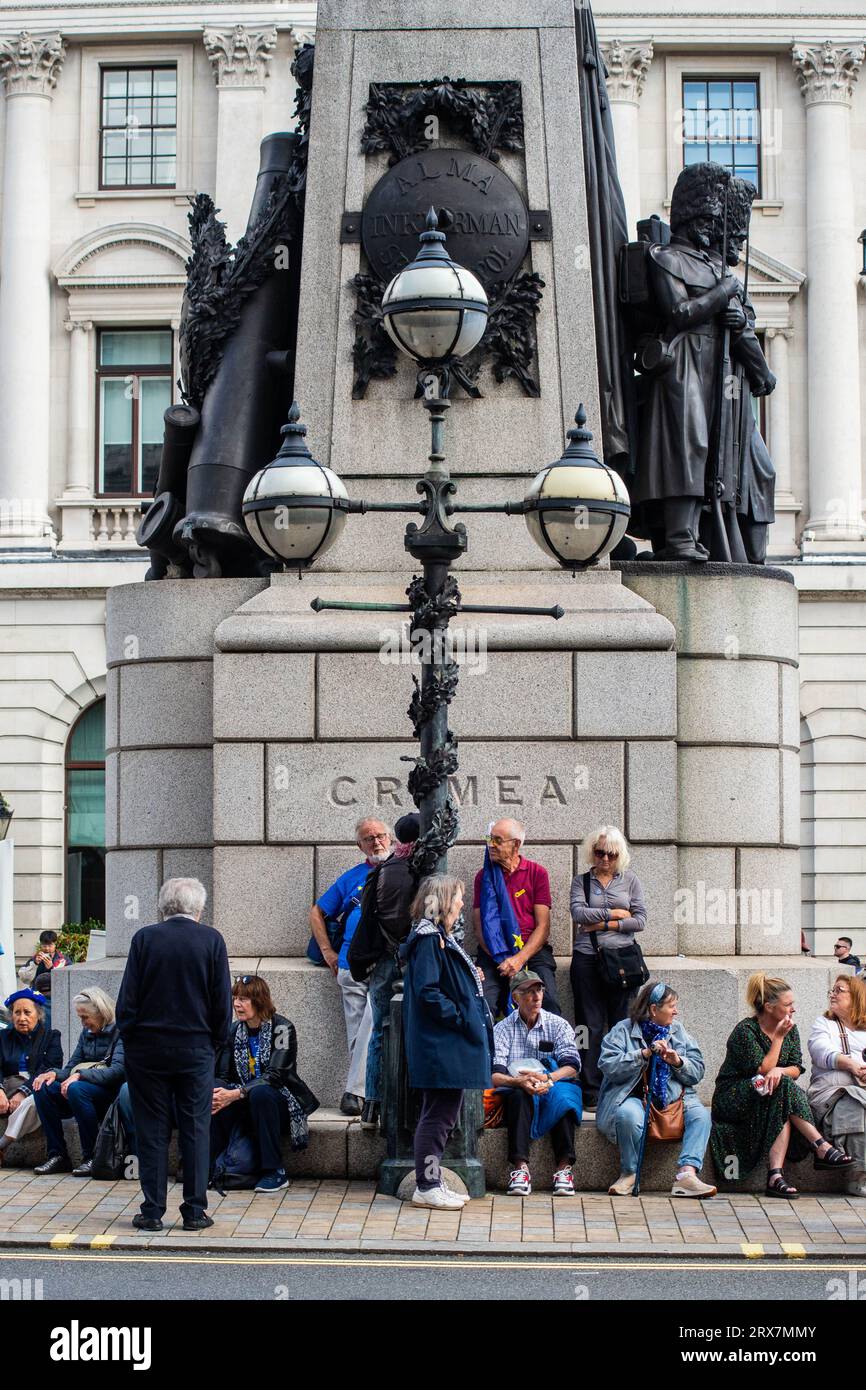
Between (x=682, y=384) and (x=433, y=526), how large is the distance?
390 cm

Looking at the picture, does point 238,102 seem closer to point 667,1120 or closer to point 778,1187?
point 667,1120

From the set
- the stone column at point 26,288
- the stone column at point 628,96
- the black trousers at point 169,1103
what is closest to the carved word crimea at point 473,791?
the black trousers at point 169,1103

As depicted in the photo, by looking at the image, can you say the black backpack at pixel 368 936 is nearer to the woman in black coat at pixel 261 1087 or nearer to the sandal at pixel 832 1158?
the woman in black coat at pixel 261 1087

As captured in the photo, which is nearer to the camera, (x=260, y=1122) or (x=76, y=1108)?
(x=260, y=1122)

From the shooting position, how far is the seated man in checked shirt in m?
13.1

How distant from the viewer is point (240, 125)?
150 feet

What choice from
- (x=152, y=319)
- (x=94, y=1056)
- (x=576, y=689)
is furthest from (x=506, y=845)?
(x=152, y=319)

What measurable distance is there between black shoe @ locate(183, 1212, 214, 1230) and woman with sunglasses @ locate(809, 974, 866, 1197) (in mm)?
3699

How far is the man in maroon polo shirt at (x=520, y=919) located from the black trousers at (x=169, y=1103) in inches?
91.4

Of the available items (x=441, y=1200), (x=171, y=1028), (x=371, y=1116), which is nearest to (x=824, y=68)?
(x=371, y=1116)

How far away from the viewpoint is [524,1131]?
13.2 meters

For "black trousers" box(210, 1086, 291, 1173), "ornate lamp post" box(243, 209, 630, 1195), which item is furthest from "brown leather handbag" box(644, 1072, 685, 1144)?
"black trousers" box(210, 1086, 291, 1173)

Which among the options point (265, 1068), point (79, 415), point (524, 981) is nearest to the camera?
point (265, 1068)

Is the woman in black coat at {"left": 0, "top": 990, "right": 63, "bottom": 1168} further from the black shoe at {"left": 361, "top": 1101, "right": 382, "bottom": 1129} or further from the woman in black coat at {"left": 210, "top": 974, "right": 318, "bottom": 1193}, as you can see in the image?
the black shoe at {"left": 361, "top": 1101, "right": 382, "bottom": 1129}
